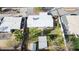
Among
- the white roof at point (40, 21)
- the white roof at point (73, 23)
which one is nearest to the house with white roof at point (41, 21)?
the white roof at point (40, 21)

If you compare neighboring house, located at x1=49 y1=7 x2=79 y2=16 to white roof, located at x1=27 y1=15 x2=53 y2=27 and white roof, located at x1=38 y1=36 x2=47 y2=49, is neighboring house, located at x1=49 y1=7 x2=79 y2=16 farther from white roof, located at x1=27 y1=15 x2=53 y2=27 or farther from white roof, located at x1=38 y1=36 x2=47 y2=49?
white roof, located at x1=38 y1=36 x2=47 y2=49

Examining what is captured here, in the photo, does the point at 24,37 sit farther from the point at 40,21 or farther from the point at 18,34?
the point at 40,21

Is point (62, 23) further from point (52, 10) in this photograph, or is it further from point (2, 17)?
point (2, 17)

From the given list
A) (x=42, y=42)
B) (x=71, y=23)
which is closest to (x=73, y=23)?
(x=71, y=23)

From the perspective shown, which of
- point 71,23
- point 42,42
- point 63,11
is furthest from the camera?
point 63,11
